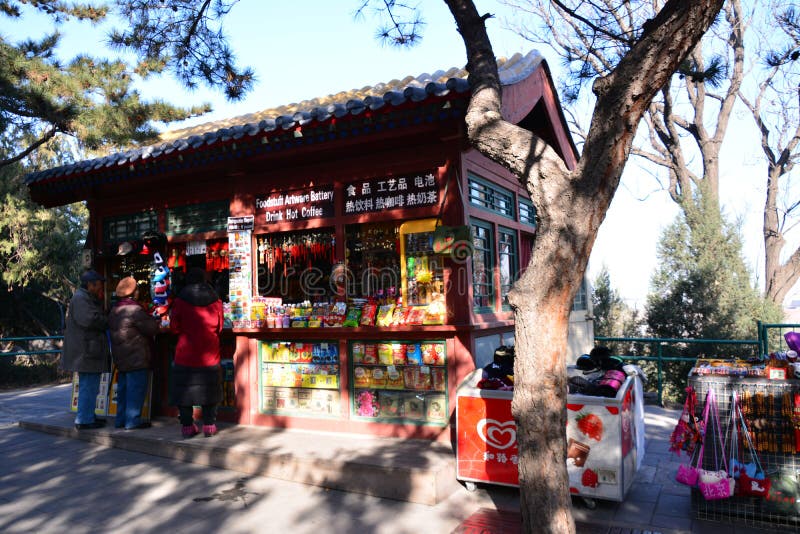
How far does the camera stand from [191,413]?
21.4ft

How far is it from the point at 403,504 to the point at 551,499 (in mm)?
1909

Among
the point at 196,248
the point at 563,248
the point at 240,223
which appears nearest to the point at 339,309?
the point at 240,223

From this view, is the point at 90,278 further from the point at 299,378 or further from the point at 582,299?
the point at 582,299

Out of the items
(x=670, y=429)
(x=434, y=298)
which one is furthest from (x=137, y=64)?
(x=670, y=429)

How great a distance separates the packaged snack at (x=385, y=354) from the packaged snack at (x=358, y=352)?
219 millimetres

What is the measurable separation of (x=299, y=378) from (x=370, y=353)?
1028 mm

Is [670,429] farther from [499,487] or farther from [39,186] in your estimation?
[39,186]

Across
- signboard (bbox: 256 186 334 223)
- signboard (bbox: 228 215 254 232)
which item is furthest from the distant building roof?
signboard (bbox: 228 215 254 232)

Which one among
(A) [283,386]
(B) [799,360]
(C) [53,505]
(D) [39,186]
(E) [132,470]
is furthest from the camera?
(D) [39,186]

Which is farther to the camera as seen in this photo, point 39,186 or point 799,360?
point 39,186

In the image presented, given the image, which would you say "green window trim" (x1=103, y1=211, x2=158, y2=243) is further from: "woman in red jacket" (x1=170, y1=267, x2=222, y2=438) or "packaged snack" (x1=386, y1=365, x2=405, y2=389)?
"packaged snack" (x1=386, y1=365, x2=405, y2=389)

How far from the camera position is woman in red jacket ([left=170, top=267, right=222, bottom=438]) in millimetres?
6441

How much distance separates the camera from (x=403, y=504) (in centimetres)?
487

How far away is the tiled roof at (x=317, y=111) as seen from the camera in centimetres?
538
